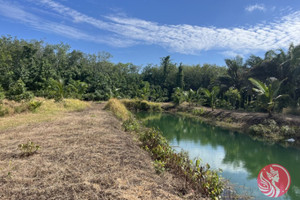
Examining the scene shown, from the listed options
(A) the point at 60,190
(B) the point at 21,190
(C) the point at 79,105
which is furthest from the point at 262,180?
(C) the point at 79,105

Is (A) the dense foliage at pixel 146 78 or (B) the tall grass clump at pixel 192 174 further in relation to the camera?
(A) the dense foliage at pixel 146 78

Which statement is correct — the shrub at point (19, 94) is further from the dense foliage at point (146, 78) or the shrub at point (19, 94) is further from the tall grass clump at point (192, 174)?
the tall grass clump at point (192, 174)

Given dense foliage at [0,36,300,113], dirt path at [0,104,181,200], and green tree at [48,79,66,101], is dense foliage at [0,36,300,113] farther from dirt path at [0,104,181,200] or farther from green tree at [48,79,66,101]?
dirt path at [0,104,181,200]

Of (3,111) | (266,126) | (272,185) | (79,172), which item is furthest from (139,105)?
(79,172)

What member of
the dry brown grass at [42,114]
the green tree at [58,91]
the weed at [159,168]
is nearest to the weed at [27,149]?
the weed at [159,168]

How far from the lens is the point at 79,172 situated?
3.00 meters

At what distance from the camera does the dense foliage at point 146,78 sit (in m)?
12.9

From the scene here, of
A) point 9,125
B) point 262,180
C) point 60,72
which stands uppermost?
point 60,72

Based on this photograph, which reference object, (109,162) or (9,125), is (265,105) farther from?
(9,125)

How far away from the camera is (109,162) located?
3.51 metres

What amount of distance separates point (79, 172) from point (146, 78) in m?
29.7

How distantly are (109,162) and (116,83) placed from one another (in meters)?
22.0

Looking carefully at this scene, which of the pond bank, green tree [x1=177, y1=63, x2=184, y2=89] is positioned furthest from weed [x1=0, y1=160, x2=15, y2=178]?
green tree [x1=177, y1=63, x2=184, y2=89]

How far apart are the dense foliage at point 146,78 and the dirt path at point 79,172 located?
661cm
